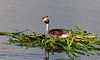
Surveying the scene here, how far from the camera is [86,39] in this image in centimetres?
1451

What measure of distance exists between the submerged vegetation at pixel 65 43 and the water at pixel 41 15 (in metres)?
0.44

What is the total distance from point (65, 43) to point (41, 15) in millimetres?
6928

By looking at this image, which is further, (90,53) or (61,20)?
(61,20)

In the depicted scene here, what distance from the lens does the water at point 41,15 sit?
1473cm

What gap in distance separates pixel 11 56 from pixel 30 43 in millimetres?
2012

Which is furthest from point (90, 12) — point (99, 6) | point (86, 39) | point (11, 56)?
point (11, 56)

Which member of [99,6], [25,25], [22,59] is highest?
[99,6]

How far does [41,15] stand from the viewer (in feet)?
67.5

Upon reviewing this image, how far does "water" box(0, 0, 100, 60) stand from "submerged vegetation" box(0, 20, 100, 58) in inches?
17.3

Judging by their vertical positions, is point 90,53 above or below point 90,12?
below

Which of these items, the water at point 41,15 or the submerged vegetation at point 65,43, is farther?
the water at point 41,15

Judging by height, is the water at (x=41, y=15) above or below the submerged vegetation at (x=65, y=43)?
above

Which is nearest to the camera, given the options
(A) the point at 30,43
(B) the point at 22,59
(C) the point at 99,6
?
(B) the point at 22,59

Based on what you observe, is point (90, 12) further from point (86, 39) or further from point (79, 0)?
point (86, 39)
